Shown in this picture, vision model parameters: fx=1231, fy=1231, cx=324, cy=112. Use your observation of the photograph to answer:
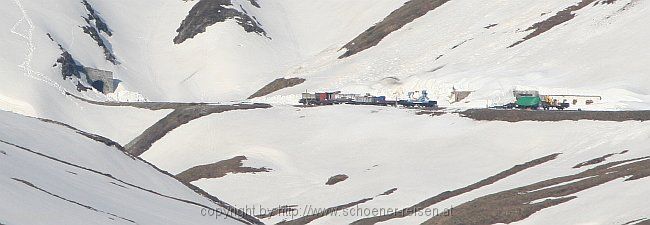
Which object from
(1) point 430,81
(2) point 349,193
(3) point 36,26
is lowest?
(2) point 349,193

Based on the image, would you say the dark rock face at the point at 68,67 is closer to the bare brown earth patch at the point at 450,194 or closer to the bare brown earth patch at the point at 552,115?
the bare brown earth patch at the point at 552,115

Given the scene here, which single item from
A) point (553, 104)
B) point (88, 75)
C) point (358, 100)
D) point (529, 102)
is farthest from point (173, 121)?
point (88, 75)

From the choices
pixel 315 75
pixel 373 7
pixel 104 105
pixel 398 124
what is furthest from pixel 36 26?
pixel 398 124

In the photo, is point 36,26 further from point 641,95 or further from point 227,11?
point 641,95

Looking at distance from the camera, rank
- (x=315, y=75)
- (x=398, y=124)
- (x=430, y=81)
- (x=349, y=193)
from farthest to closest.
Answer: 1. (x=315, y=75)
2. (x=430, y=81)
3. (x=398, y=124)
4. (x=349, y=193)

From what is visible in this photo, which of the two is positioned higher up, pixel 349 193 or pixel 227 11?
pixel 227 11

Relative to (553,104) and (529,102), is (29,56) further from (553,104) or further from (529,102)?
(553,104)

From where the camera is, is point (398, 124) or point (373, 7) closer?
point (398, 124)

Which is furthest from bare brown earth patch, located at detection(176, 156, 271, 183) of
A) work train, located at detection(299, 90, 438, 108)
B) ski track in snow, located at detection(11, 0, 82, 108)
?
ski track in snow, located at detection(11, 0, 82, 108)
